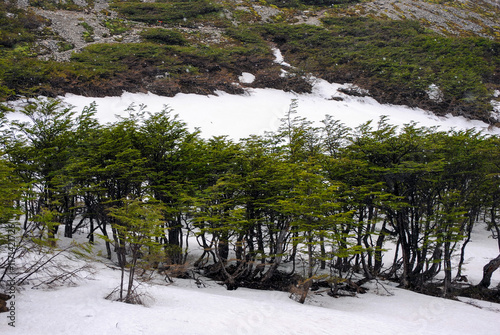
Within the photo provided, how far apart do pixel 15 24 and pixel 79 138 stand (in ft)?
93.7

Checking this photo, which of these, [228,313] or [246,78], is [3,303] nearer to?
[228,313]

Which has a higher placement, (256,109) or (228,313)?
(256,109)

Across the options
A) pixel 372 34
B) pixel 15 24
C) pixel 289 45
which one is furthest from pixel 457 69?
pixel 15 24

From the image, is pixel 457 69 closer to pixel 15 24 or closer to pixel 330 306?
pixel 330 306

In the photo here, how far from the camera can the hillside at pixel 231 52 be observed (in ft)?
74.1

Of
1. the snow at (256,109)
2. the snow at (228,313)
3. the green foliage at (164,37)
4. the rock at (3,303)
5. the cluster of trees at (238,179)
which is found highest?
the green foliage at (164,37)

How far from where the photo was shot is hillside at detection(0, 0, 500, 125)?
22.6 m

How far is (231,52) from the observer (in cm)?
3162

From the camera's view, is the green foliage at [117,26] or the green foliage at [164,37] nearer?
the green foliage at [164,37]

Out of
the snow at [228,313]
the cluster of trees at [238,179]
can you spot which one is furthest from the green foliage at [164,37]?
the snow at [228,313]

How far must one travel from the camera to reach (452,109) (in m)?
27.2

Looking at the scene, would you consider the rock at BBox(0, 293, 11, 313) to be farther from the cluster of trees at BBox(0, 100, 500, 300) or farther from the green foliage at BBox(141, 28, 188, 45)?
the green foliage at BBox(141, 28, 188, 45)

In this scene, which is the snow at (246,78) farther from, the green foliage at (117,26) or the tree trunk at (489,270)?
the tree trunk at (489,270)

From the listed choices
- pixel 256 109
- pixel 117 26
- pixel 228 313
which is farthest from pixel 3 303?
pixel 117 26
